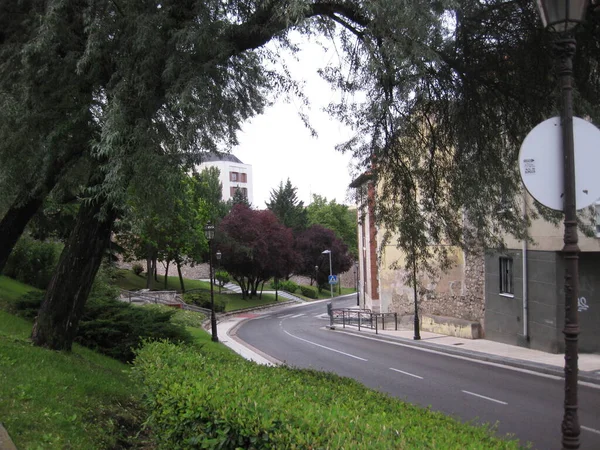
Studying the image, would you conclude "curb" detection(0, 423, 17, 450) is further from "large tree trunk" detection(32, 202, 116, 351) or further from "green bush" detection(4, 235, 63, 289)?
"green bush" detection(4, 235, 63, 289)

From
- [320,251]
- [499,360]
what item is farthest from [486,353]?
[320,251]

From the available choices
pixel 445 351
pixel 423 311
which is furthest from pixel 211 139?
pixel 423 311

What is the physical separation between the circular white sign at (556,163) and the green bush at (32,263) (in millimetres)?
18502

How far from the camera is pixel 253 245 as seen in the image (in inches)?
2126

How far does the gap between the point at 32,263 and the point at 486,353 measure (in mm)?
15967

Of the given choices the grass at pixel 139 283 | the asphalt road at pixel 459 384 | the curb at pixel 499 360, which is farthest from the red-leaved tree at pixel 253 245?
the curb at pixel 499 360

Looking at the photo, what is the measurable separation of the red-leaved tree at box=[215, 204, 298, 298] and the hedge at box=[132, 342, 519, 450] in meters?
48.4

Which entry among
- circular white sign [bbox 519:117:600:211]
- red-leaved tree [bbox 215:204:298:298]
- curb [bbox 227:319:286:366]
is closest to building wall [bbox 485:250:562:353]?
→ curb [bbox 227:319:286:366]

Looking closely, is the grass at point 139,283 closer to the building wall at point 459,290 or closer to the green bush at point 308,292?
the green bush at point 308,292

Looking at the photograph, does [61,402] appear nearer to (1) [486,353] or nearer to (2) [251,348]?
(1) [486,353]

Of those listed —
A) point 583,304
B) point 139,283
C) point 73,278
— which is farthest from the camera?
point 139,283

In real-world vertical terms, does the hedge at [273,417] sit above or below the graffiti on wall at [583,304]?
above

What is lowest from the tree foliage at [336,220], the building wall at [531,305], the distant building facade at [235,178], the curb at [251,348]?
the curb at [251,348]

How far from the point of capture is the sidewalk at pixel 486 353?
15.1 metres
